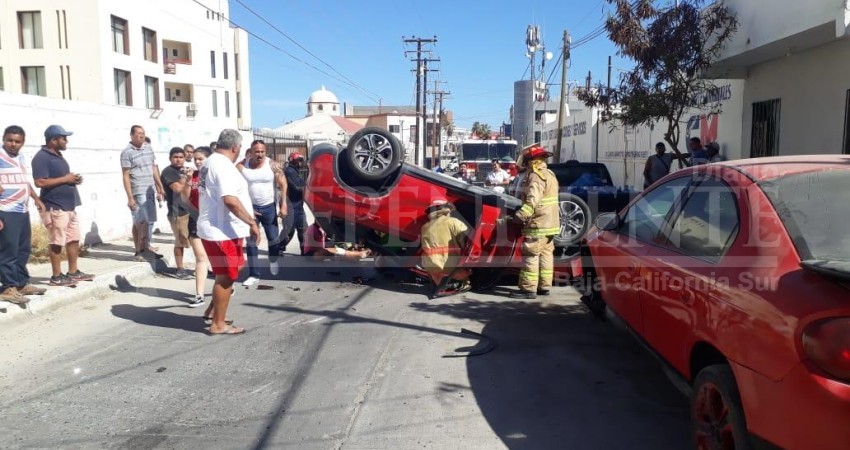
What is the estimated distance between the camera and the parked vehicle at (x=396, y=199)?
270 inches

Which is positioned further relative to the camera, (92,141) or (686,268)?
(92,141)

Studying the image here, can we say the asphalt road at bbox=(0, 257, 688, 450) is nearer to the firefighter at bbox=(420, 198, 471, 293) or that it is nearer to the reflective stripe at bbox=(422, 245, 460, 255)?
the firefighter at bbox=(420, 198, 471, 293)

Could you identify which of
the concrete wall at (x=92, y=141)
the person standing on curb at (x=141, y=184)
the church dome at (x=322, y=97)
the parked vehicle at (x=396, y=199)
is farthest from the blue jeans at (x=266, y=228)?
the church dome at (x=322, y=97)

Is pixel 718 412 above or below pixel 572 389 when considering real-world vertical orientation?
above

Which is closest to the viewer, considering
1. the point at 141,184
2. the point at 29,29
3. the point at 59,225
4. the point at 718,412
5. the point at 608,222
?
Result: the point at 718,412

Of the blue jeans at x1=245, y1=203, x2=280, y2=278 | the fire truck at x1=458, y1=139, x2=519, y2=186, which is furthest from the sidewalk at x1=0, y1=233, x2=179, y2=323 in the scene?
the fire truck at x1=458, y1=139, x2=519, y2=186

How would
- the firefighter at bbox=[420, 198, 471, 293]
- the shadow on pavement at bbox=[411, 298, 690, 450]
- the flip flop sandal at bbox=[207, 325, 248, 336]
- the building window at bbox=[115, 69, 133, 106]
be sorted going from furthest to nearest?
the building window at bbox=[115, 69, 133, 106], the firefighter at bbox=[420, 198, 471, 293], the flip flop sandal at bbox=[207, 325, 248, 336], the shadow on pavement at bbox=[411, 298, 690, 450]

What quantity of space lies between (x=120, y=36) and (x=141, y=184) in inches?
1216

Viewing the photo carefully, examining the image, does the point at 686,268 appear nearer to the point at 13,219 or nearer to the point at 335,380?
the point at 335,380

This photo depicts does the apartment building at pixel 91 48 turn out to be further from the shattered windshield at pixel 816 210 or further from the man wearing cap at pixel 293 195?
the shattered windshield at pixel 816 210

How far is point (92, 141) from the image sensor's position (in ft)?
32.4

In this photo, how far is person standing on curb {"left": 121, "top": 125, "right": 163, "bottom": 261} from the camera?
8.27 m

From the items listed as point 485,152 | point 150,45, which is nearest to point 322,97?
point 150,45

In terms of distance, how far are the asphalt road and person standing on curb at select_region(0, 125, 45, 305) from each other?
16.5 inches
